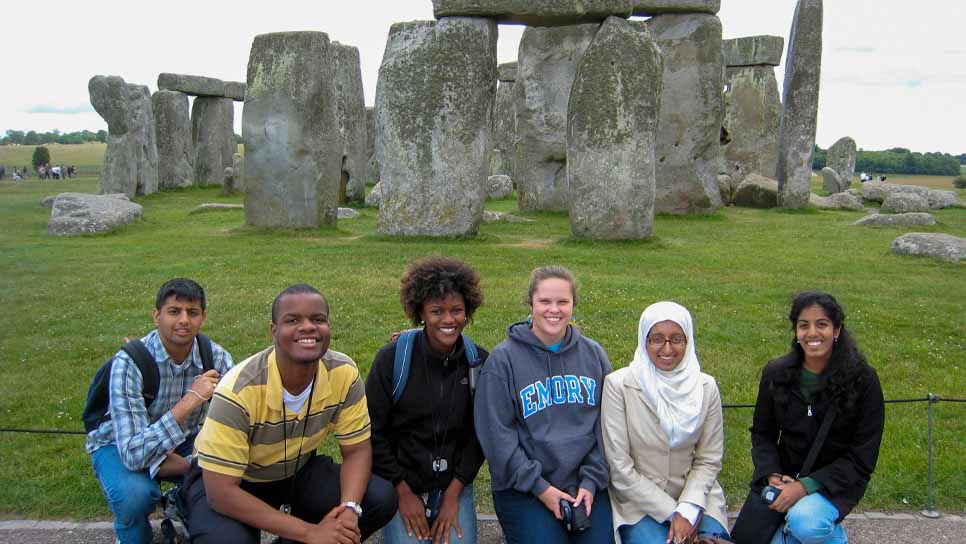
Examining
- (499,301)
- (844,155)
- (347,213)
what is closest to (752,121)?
(844,155)

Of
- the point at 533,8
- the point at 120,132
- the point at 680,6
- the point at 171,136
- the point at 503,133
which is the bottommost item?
the point at 120,132

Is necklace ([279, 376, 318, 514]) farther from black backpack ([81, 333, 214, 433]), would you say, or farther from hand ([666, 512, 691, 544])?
hand ([666, 512, 691, 544])

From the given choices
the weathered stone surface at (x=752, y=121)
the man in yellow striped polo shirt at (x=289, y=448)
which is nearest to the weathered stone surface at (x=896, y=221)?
the weathered stone surface at (x=752, y=121)

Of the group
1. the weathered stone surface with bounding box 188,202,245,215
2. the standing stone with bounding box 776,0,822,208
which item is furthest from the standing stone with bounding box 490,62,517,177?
the weathered stone surface with bounding box 188,202,245,215

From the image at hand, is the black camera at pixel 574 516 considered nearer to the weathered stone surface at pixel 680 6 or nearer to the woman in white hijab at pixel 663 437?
the woman in white hijab at pixel 663 437

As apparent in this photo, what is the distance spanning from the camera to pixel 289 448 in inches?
130

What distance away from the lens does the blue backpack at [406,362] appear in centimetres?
364

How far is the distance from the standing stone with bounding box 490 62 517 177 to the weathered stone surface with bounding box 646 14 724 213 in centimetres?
806

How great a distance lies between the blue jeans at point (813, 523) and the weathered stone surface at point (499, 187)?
17.1m

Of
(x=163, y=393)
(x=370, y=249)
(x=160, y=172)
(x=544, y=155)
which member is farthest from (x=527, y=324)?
(x=160, y=172)

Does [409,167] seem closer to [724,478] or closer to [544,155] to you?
[544,155]

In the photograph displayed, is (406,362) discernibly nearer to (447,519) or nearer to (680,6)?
(447,519)

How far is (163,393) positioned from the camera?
12.0 ft

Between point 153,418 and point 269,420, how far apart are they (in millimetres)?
743
